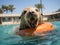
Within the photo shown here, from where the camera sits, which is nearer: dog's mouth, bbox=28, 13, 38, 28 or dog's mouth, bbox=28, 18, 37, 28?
dog's mouth, bbox=28, 13, 38, 28

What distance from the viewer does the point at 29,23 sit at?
5.64 meters

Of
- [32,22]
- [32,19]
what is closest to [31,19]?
[32,19]

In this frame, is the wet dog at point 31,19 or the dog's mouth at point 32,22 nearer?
the wet dog at point 31,19

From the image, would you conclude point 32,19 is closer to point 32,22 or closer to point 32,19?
point 32,19

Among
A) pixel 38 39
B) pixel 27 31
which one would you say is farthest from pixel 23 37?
pixel 38 39

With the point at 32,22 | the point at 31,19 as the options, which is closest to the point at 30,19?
the point at 31,19

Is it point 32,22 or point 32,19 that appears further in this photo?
point 32,22

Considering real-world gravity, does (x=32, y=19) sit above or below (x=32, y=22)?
above

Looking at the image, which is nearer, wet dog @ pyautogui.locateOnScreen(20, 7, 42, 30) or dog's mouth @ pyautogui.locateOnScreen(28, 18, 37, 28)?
wet dog @ pyautogui.locateOnScreen(20, 7, 42, 30)

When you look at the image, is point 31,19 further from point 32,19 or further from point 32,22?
point 32,22

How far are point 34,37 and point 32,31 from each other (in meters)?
0.24

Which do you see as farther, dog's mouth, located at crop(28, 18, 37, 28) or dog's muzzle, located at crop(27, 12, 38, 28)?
dog's mouth, located at crop(28, 18, 37, 28)

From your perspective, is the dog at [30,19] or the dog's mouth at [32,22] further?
the dog's mouth at [32,22]

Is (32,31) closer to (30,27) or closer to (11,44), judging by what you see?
(30,27)
